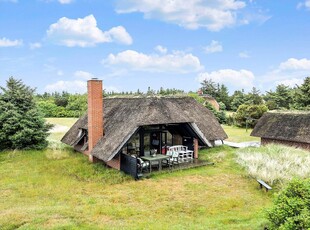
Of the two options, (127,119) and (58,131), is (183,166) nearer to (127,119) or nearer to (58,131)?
(127,119)

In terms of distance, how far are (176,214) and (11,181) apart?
9147 millimetres

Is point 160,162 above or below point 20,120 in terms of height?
below

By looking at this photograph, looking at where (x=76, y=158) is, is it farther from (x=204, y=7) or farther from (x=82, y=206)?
(x=204, y=7)

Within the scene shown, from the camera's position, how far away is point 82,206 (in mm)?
10438

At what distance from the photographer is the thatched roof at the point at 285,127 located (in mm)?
22781

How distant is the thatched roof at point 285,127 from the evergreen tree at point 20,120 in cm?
1898

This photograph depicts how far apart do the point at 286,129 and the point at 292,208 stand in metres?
19.3

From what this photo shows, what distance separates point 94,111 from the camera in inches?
666

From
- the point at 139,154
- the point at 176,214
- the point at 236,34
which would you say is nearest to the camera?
the point at 176,214

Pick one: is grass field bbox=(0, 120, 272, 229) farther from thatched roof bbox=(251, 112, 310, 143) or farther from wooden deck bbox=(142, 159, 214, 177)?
thatched roof bbox=(251, 112, 310, 143)

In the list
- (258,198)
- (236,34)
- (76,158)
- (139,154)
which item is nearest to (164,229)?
(258,198)

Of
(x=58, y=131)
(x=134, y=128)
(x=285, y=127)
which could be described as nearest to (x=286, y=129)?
(x=285, y=127)

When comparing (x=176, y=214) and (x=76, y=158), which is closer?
(x=176, y=214)

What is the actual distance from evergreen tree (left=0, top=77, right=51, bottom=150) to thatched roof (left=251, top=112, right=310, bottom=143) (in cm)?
1898
